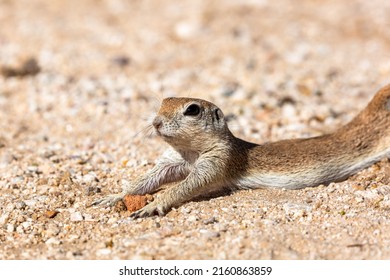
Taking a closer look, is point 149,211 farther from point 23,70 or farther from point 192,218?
point 23,70

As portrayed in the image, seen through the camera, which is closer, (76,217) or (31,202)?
(76,217)

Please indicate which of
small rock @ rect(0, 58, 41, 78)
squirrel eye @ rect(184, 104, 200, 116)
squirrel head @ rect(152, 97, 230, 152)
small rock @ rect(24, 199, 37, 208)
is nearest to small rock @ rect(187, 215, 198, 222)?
squirrel head @ rect(152, 97, 230, 152)

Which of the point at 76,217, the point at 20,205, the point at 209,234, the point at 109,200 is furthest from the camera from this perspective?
the point at 109,200

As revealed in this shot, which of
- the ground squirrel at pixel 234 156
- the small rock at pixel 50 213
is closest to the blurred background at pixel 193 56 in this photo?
the ground squirrel at pixel 234 156

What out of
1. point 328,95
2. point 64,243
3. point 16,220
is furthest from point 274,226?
point 328,95

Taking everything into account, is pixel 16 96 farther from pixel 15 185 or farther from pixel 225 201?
pixel 225 201

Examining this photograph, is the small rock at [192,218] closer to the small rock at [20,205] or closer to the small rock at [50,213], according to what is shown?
the small rock at [50,213]

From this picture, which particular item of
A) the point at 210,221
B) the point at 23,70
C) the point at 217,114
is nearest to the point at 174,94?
the point at 23,70

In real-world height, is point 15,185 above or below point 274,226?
above
